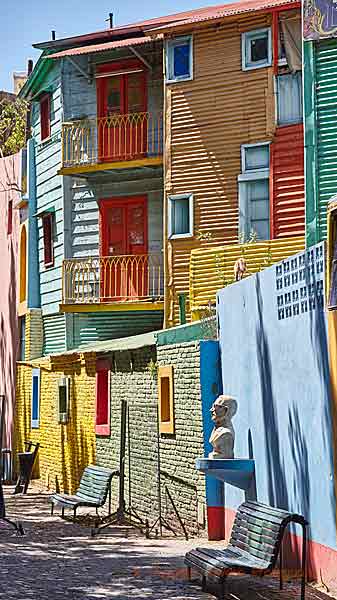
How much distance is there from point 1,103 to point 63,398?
12.7 metres

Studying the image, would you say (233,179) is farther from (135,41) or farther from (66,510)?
(66,510)

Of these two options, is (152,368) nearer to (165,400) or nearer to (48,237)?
(165,400)

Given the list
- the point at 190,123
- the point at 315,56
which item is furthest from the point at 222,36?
A: the point at 315,56

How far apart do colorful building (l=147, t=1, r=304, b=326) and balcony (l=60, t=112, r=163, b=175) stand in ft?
4.66

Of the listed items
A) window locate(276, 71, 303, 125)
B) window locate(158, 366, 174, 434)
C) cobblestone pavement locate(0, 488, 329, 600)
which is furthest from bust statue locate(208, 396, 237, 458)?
window locate(276, 71, 303, 125)

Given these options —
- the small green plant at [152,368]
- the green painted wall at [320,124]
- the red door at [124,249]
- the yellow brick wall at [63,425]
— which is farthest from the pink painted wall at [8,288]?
the green painted wall at [320,124]

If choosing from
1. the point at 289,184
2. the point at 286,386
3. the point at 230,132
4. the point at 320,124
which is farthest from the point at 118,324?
the point at 286,386

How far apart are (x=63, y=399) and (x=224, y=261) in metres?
6.92

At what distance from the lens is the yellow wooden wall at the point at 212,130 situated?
24.8 metres

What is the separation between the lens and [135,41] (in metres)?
27.2

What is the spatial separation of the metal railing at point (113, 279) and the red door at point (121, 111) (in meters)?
2.28

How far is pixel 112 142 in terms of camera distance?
2814 cm

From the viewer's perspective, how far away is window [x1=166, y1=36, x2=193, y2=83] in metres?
25.7

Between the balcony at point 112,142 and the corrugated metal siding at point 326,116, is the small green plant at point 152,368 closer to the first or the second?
the corrugated metal siding at point 326,116
